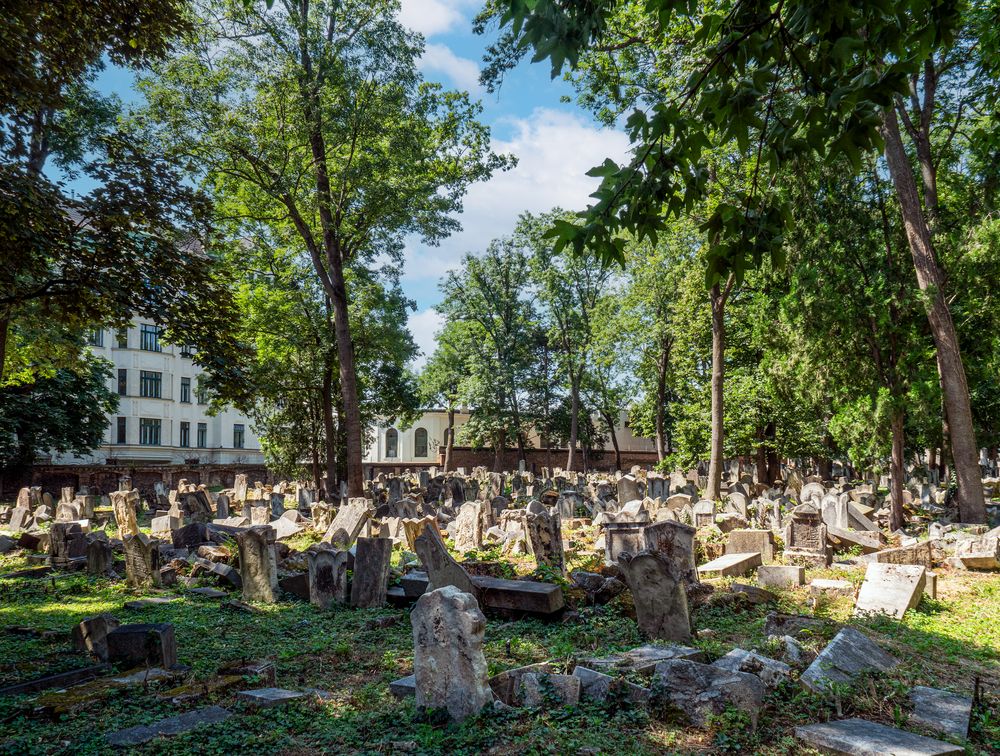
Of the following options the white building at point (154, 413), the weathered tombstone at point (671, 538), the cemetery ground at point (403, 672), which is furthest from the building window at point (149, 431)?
the weathered tombstone at point (671, 538)

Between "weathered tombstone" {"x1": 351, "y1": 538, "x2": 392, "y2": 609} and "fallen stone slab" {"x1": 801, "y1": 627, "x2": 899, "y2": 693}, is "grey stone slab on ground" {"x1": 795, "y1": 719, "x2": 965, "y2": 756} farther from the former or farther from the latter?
"weathered tombstone" {"x1": 351, "y1": 538, "x2": 392, "y2": 609}

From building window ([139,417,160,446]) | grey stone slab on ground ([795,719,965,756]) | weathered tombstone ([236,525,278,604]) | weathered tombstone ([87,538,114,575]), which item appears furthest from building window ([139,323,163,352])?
grey stone slab on ground ([795,719,965,756])

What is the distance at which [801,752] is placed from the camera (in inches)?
168

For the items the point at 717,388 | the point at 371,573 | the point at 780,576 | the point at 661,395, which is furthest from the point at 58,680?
the point at 661,395

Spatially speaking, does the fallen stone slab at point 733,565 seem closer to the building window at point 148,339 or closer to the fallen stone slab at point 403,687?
the fallen stone slab at point 403,687

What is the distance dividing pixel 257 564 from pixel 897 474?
479 inches

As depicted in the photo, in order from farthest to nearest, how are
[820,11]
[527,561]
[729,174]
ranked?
[729,174] < [527,561] < [820,11]

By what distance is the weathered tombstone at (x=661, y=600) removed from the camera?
6820 mm

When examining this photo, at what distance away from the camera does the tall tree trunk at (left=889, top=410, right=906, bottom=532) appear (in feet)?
46.4

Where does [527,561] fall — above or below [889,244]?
below

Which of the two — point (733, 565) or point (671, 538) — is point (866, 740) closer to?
point (671, 538)

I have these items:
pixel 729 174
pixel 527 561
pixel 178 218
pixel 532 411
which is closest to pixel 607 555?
pixel 527 561

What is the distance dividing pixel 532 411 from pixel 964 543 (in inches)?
1410

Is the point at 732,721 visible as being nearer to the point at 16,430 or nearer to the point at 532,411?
the point at 16,430
